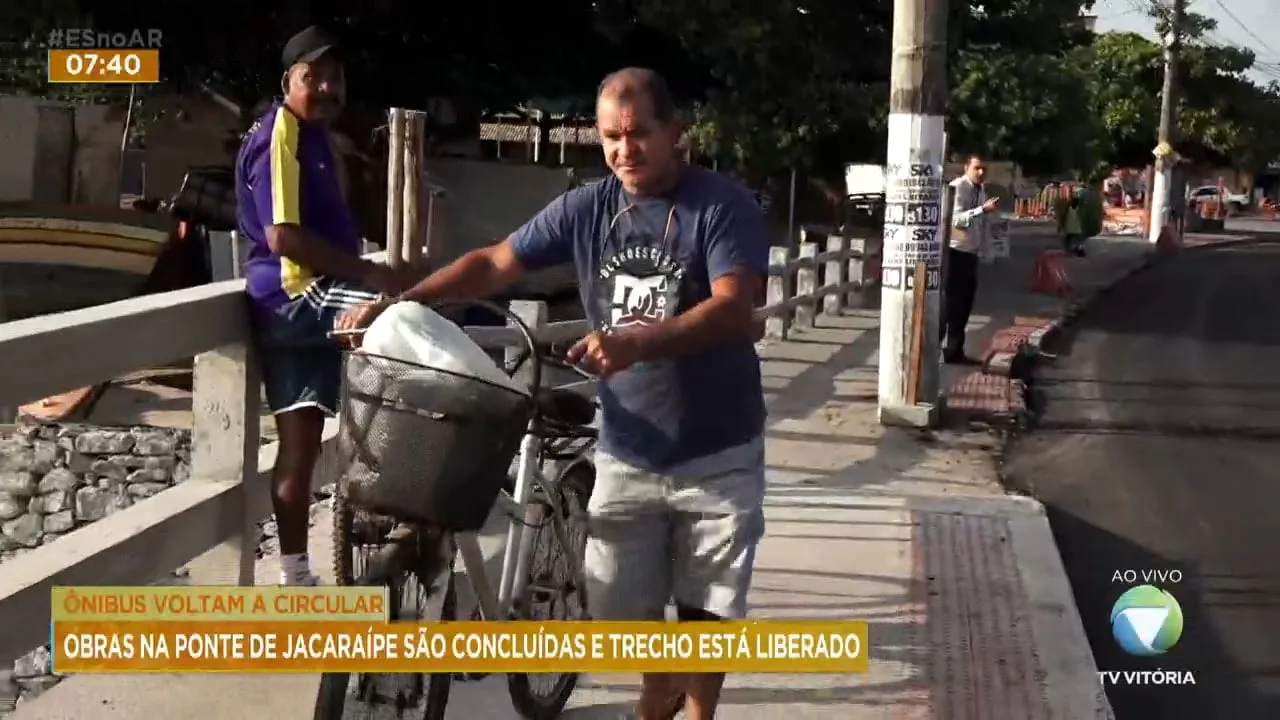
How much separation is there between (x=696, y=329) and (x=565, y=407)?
692 millimetres

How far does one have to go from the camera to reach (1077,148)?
2233cm

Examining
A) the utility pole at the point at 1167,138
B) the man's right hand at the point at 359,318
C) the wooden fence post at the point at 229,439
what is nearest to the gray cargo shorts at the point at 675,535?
the man's right hand at the point at 359,318

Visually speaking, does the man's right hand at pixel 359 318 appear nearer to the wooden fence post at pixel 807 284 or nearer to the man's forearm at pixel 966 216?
the man's forearm at pixel 966 216

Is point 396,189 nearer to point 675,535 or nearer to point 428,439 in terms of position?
point 675,535

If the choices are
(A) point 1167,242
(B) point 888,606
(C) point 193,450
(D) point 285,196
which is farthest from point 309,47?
(A) point 1167,242

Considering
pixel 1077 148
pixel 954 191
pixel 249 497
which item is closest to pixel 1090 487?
pixel 954 191

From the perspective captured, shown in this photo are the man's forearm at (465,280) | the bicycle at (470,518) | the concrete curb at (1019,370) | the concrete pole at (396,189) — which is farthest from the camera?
the concrete curb at (1019,370)

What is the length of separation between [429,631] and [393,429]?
2.16 ft

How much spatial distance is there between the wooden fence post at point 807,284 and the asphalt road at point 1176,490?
7.90ft

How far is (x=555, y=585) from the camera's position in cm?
419

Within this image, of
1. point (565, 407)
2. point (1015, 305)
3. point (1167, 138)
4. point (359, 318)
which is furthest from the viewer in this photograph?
point (1167, 138)

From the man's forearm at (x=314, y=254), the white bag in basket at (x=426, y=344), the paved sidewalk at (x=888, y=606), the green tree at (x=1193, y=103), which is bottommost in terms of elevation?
the paved sidewalk at (x=888, y=606)

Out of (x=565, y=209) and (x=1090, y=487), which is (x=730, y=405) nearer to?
(x=565, y=209)

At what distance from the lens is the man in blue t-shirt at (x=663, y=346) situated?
328 cm
